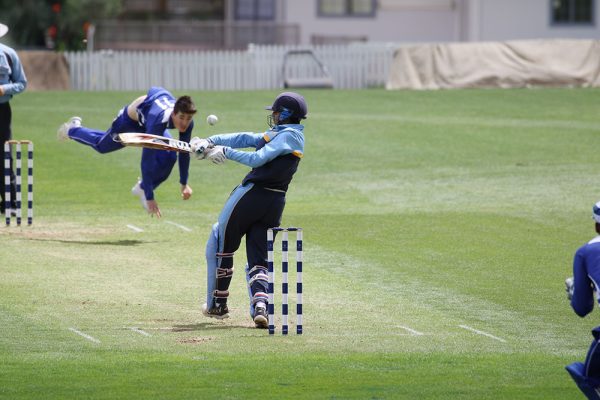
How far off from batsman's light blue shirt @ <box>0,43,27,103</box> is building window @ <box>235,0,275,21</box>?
33922 millimetres

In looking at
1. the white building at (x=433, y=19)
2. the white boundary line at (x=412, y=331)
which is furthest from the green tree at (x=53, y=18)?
the white boundary line at (x=412, y=331)

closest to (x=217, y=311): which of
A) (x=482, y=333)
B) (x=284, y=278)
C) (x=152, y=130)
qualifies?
(x=284, y=278)

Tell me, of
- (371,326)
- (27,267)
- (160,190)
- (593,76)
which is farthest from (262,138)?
(593,76)

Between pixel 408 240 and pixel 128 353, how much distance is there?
7.68 metres

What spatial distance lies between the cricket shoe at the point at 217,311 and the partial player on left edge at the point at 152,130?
4174 millimetres

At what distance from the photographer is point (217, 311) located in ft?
40.1

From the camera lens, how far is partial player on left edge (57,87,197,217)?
1633 cm

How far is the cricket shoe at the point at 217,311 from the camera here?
12.2m

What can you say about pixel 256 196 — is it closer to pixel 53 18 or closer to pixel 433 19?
pixel 433 19

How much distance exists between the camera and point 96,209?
21.0 meters

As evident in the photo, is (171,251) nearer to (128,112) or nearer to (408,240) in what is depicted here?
(128,112)

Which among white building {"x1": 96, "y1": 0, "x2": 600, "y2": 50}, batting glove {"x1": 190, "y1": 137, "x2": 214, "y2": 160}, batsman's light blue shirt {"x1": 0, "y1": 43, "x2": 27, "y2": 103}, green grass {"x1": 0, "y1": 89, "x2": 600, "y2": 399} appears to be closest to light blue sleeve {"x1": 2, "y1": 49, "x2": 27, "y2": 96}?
batsman's light blue shirt {"x1": 0, "y1": 43, "x2": 27, "y2": 103}

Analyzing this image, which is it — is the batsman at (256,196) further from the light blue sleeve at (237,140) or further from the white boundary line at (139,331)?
the white boundary line at (139,331)

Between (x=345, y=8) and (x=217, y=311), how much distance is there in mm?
39013
